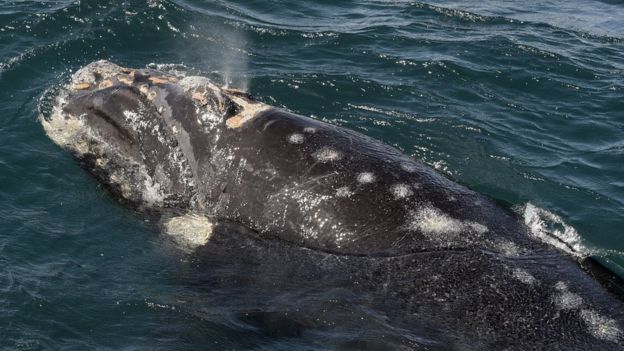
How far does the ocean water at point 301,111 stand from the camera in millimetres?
8180

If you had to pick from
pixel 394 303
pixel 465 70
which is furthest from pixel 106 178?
pixel 465 70

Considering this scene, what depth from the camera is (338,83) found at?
15.1 meters

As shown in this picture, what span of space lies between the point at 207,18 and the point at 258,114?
32.7 ft

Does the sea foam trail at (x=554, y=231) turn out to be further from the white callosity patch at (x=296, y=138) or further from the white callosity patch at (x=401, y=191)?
the white callosity patch at (x=296, y=138)

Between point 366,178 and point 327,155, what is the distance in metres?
0.58

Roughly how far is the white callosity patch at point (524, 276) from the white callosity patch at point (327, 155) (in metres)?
2.41

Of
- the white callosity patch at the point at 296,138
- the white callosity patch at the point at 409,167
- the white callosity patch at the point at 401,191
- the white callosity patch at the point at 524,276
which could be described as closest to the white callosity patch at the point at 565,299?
the white callosity patch at the point at 524,276

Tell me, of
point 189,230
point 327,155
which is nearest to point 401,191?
point 327,155

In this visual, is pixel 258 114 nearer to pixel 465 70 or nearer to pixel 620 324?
pixel 620 324

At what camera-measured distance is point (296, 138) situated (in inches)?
345

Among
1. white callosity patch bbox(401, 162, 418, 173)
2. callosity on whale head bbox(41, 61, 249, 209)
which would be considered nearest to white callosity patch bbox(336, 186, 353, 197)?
white callosity patch bbox(401, 162, 418, 173)

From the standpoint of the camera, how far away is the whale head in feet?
30.9

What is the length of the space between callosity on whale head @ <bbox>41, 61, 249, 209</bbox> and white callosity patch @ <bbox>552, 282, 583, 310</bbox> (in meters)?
4.36

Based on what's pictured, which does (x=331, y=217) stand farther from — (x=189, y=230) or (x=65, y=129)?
(x=65, y=129)
